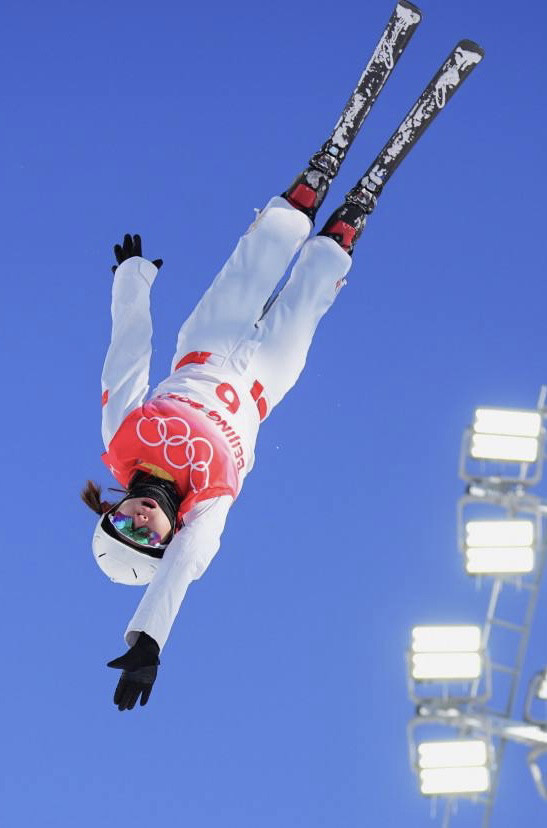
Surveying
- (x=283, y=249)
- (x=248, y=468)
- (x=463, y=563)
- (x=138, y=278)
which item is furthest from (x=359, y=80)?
(x=463, y=563)

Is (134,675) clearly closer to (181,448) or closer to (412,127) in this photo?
(181,448)

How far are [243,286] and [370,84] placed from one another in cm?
158

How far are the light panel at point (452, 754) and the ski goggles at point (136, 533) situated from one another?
253 centimetres

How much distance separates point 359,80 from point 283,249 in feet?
4.28

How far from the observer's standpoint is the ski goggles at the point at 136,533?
17.2 feet

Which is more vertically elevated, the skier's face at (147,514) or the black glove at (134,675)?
the skier's face at (147,514)

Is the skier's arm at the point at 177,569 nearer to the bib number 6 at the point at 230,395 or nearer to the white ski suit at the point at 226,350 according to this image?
the white ski suit at the point at 226,350

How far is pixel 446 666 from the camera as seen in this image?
22.8ft

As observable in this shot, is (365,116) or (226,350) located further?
(365,116)

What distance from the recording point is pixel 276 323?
20.2 ft

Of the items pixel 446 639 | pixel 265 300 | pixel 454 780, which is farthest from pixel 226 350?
pixel 454 780

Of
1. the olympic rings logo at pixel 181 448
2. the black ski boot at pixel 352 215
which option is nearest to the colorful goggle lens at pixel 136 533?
the olympic rings logo at pixel 181 448

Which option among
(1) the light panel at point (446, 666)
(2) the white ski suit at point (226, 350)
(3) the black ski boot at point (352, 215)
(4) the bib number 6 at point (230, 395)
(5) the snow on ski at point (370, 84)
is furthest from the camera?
(1) the light panel at point (446, 666)

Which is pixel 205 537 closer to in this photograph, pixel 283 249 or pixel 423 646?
pixel 283 249
